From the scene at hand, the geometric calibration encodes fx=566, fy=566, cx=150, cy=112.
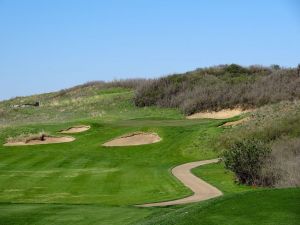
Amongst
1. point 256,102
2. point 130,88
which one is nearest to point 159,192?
point 256,102

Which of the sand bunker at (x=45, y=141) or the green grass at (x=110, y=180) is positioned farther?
the sand bunker at (x=45, y=141)

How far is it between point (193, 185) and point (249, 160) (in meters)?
2.93

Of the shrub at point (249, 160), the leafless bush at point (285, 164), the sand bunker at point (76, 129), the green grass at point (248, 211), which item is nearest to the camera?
the green grass at point (248, 211)

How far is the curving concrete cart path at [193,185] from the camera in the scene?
2186 cm

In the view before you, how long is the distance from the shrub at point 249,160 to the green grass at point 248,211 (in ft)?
→ 44.9

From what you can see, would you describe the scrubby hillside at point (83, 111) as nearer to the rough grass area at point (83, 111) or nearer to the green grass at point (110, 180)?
the rough grass area at point (83, 111)

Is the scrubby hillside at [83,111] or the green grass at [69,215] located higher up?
the scrubby hillside at [83,111]

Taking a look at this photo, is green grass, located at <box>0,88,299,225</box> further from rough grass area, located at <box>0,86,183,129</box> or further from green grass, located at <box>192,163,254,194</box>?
rough grass area, located at <box>0,86,183,129</box>

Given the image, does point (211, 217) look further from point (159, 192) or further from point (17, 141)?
point (17, 141)

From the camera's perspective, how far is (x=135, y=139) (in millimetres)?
46719

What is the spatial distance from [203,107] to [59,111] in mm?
29153

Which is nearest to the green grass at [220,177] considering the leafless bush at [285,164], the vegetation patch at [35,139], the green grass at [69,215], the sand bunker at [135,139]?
the leafless bush at [285,164]

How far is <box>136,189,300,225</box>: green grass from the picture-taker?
11.0 meters

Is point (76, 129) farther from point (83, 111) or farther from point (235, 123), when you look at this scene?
point (83, 111)
